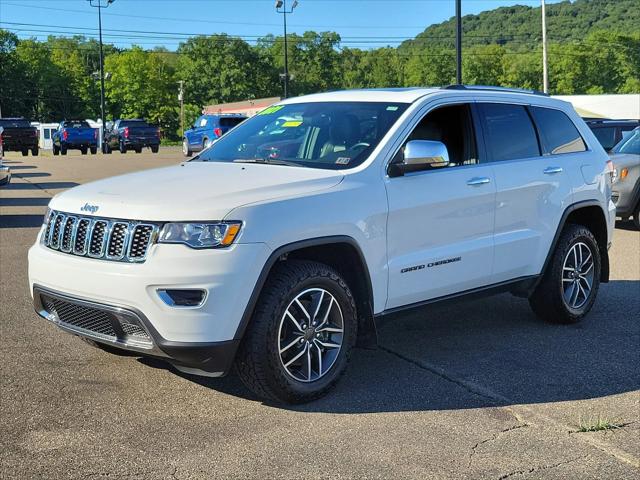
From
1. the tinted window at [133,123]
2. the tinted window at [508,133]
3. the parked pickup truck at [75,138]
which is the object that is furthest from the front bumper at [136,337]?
the parked pickup truck at [75,138]

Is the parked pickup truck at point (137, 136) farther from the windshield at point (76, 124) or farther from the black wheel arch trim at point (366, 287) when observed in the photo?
the black wheel arch trim at point (366, 287)

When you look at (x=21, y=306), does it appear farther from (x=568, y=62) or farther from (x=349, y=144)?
(x=568, y=62)

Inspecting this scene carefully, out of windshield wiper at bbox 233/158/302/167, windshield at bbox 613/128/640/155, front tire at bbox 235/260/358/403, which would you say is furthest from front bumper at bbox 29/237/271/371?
windshield at bbox 613/128/640/155

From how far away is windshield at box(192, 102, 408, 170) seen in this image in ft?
16.2

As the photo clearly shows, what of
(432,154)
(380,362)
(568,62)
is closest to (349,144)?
(432,154)

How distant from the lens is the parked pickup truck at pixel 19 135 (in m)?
39.6

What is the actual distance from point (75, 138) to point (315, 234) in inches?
1713

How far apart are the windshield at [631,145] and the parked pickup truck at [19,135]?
3407 centimetres

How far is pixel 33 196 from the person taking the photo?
679 inches

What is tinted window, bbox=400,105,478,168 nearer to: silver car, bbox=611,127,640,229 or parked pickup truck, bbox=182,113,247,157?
silver car, bbox=611,127,640,229

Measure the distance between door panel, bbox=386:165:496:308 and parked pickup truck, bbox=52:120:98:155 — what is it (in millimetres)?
42425

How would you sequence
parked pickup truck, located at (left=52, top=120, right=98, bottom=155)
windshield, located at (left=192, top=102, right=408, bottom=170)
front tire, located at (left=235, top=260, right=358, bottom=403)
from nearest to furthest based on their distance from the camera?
front tire, located at (left=235, top=260, right=358, bottom=403), windshield, located at (left=192, top=102, right=408, bottom=170), parked pickup truck, located at (left=52, top=120, right=98, bottom=155)

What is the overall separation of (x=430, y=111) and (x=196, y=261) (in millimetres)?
2163

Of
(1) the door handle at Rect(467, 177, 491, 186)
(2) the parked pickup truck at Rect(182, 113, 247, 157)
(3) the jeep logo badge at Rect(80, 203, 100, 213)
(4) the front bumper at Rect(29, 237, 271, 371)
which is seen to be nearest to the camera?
(4) the front bumper at Rect(29, 237, 271, 371)
